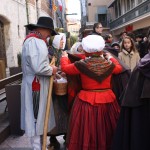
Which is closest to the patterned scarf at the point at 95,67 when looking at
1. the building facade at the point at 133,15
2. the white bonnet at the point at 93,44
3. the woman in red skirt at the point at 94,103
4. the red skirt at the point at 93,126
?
the woman in red skirt at the point at 94,103

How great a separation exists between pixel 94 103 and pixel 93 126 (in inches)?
10.0

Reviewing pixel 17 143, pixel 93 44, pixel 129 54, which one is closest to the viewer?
pixel 93 44

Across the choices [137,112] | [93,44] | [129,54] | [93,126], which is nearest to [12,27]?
[129,54]

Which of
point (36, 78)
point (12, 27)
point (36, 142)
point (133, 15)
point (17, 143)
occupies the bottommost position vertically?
point (17, 143)

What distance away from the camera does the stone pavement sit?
4664 millimetres

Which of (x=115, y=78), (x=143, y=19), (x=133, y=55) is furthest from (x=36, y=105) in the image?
(x=143, y=19)

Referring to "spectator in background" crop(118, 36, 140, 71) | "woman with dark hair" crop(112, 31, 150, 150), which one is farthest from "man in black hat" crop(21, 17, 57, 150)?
"spectator in background" crop(118, 36, 140, 71)

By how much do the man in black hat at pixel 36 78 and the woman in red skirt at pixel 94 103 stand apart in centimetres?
27

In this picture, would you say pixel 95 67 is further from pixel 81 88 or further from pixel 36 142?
pixel 36 142

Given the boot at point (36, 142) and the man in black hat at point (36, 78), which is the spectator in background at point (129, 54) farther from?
the boot at point (36, 142)

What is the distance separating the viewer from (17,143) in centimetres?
487

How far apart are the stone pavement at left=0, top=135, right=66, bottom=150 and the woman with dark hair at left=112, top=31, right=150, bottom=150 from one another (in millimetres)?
1687

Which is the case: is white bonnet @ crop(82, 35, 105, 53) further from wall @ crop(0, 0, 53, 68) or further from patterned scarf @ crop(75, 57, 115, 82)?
wall @ crop(0, 0, 53, 68)

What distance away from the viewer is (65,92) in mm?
4039
